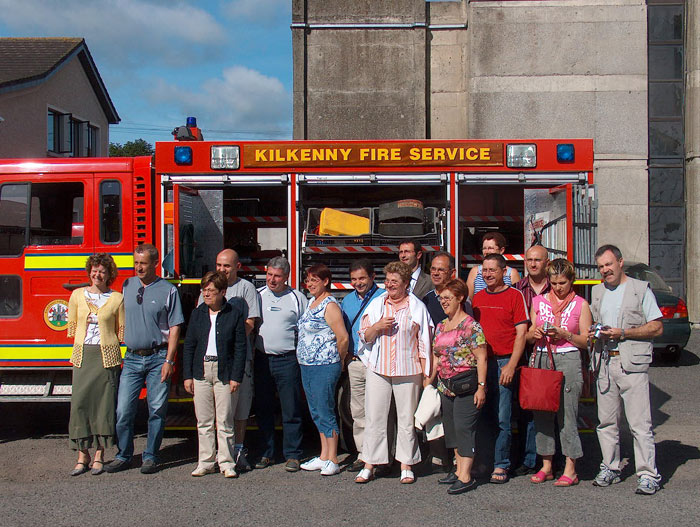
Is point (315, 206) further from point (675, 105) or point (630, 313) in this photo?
point (675, 105)

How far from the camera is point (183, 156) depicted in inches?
259

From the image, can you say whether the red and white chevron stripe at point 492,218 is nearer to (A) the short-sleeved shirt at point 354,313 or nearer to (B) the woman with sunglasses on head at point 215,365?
(A) the short-sleeved shirt at point 354,313

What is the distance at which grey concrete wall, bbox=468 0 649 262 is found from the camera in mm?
15422

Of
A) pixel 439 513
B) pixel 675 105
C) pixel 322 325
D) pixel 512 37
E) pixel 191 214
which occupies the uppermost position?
pixel 512 37

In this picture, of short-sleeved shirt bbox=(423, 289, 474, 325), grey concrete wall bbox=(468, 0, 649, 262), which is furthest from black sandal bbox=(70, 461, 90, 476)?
grey concrete wall bbox=(468, 0, 649, 262)

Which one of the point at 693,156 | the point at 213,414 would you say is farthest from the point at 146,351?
the point at 693,156

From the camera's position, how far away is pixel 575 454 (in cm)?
539

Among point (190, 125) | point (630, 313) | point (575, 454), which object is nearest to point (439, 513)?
point (575, 454)

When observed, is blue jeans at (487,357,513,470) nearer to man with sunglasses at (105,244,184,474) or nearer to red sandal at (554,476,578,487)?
red sandal at (554,476,578,487)

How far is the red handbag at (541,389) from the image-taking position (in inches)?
206

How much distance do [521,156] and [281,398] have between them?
3.02 metres

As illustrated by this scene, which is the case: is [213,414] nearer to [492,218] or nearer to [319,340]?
[319,340]

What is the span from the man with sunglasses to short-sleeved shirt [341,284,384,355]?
1339mm

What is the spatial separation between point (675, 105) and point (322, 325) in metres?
13.1
